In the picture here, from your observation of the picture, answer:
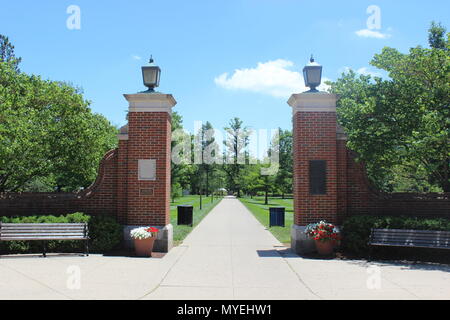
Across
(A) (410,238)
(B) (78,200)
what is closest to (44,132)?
(B) (78,200)

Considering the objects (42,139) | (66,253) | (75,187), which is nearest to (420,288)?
(66,253)

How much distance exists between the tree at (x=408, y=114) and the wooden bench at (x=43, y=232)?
7.92 metres

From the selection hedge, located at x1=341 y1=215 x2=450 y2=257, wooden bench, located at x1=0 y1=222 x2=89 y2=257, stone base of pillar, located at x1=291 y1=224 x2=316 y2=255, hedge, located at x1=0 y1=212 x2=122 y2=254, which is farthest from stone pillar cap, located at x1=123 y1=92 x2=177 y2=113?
hedge, located at x1=341 y1=215 x2=450 y2=257

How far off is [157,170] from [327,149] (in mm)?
4905

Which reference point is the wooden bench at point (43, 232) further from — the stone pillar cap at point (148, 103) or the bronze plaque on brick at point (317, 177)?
the bronze plaque on brick at point (317, 177)

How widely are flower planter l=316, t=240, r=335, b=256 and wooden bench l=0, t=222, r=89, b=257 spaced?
610 centimetres

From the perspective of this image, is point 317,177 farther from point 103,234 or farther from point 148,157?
point 103,234

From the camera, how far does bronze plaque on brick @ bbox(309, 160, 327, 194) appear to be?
10617 millimetres

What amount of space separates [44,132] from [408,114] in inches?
550

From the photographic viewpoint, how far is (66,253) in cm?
1004

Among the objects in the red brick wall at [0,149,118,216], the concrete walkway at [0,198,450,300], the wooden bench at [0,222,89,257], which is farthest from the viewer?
the red brick wall at [0,149,118,216]

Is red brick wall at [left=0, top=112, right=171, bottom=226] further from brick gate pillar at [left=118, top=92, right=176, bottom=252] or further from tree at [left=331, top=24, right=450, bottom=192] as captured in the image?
tree at [left=331, top=24, right=450, bottom=192]

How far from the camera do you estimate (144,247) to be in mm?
9734
